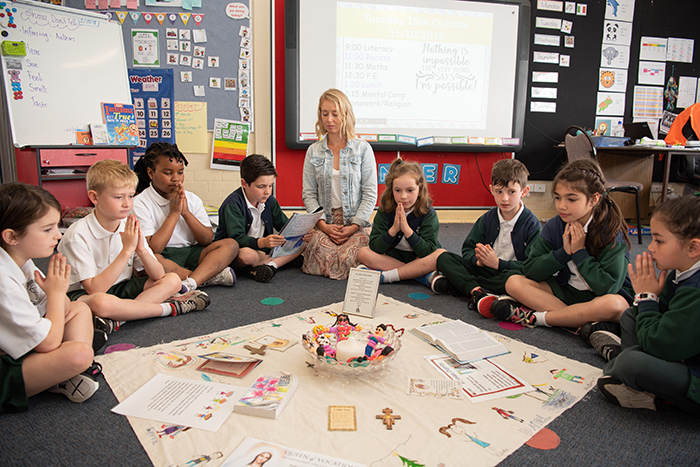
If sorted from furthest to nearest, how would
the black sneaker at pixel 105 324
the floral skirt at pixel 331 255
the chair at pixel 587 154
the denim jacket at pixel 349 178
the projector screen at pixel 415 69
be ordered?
the projector screen at pixel 415 69, the chair at pixel 587 154, the denim jacket at pixel 349 178, the floral skirt at pixel 331 255, the black sneaker at pixel 105 324

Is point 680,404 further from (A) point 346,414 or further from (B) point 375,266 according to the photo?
(B) point 375,266

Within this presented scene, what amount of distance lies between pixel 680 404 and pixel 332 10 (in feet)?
11.8

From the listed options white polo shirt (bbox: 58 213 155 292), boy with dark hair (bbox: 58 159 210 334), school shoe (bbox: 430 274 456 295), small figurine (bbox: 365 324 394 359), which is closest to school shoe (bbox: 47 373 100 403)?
boy with dark hair (bbox: 58 159 210 334)

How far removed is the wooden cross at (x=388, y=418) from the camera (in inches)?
41.0

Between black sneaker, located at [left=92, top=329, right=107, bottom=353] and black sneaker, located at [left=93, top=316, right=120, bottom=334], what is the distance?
0.28 feet

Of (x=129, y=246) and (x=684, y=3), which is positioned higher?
(x=684, y=3)

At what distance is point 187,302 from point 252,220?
71 cm

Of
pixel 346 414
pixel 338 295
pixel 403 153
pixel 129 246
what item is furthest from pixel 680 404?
pixel 403 153

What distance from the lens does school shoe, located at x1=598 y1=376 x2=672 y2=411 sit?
3.69 feet

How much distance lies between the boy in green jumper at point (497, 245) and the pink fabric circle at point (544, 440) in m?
0.78

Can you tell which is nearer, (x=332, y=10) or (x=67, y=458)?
(x=67, y=458)

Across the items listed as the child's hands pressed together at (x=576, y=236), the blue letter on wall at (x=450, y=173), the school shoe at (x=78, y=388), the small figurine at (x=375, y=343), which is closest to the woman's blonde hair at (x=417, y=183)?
the child's hands pressed together at (x=576, y=236)

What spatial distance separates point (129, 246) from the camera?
154 centimetres

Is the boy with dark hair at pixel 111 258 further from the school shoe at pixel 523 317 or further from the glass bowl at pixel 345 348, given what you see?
the school shoe at pixel 523 317
